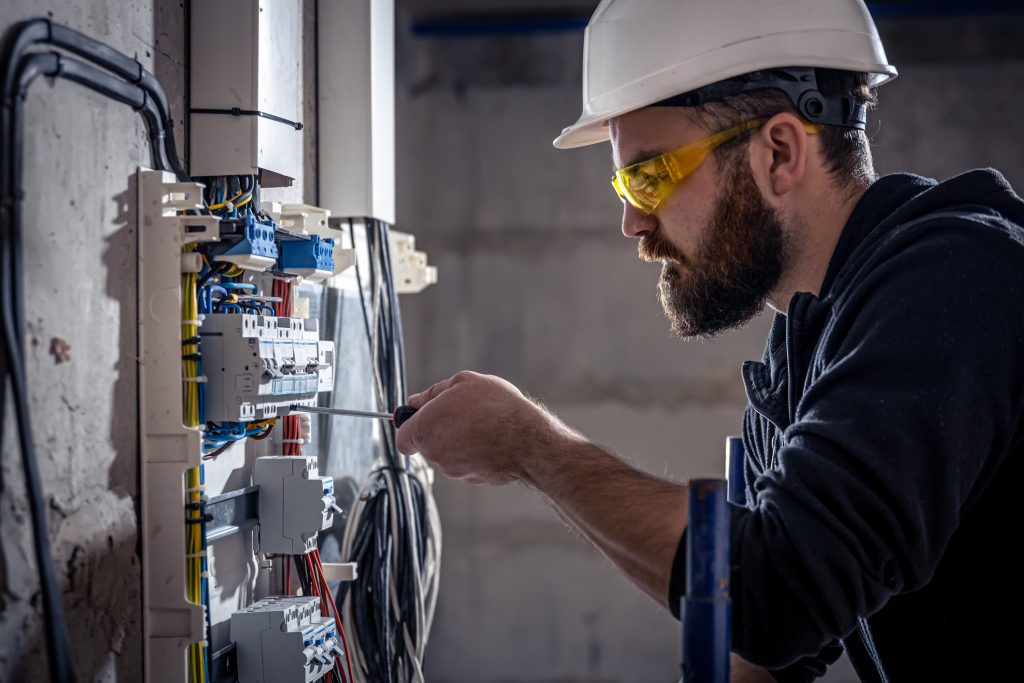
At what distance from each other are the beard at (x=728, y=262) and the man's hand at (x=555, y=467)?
27cm

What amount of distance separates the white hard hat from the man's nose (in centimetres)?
13

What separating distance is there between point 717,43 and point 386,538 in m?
1.08

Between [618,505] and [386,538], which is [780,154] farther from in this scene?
[386,538]

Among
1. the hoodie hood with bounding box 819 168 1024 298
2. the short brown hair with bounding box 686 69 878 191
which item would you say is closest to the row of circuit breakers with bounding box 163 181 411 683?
the short brown hair with bounding box 686 69 878 191

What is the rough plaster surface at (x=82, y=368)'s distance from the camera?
906mm

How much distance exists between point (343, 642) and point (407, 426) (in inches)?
21.5

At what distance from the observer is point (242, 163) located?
127cm

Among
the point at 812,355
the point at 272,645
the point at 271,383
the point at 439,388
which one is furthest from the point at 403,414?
the point at 812,355

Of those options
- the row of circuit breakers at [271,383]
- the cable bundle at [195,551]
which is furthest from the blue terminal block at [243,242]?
the cable bundle at [195,551]

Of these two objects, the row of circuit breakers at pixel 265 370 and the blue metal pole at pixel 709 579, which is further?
the row of circuit breakers at pixel 265 370

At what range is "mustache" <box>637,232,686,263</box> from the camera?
44.8 inches

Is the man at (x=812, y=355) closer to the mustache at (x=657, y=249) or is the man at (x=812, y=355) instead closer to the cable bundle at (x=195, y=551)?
the mustache at (x=657, y=249)

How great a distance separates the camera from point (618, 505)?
2.87 ft

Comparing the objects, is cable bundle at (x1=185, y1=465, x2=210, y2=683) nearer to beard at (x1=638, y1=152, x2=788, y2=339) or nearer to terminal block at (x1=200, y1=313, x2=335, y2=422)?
terminal block at (x1=200, y1=313, x2=335, y2=422)
